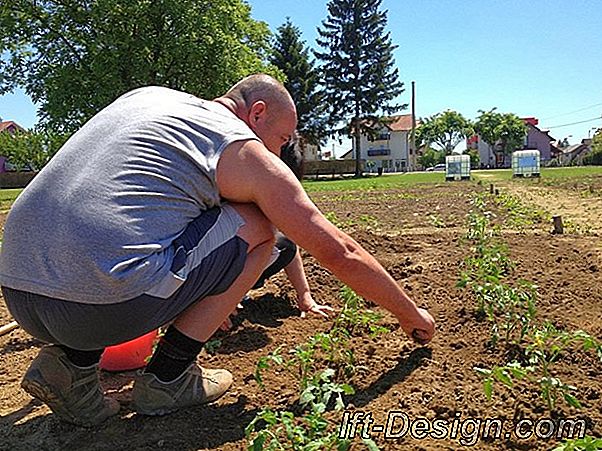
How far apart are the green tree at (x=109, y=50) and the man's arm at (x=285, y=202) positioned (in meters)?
22.8

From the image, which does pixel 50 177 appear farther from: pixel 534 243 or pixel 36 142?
pixel 36 142

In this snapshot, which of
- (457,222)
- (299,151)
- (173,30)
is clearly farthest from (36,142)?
(299,151)

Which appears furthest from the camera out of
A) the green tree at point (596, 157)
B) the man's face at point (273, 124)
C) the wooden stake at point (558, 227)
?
the green tree at point (596, 157)

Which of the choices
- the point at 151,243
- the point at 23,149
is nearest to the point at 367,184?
the point at 151,243

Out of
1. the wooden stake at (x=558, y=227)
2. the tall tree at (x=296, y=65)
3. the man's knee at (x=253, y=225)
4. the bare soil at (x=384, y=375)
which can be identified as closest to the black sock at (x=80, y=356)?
the bare soil at (x=384, y=375)

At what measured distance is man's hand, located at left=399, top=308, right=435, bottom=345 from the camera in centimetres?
236

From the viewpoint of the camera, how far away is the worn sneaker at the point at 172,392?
2.27 m

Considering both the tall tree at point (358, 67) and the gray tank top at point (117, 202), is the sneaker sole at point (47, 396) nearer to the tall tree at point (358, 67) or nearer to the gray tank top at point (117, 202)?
the gray tank top at point (117, 202)

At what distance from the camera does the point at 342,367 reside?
8.55ft

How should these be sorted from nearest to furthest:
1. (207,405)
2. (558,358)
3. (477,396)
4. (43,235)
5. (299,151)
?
(43,235)
(477,396)
(207,405)
(558,358)
(299,151)

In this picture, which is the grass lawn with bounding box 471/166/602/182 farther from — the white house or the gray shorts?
the white house

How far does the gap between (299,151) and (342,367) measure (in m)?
1.20

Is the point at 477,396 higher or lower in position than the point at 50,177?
lower

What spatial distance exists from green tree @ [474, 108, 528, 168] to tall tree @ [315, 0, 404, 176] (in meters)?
33.5
